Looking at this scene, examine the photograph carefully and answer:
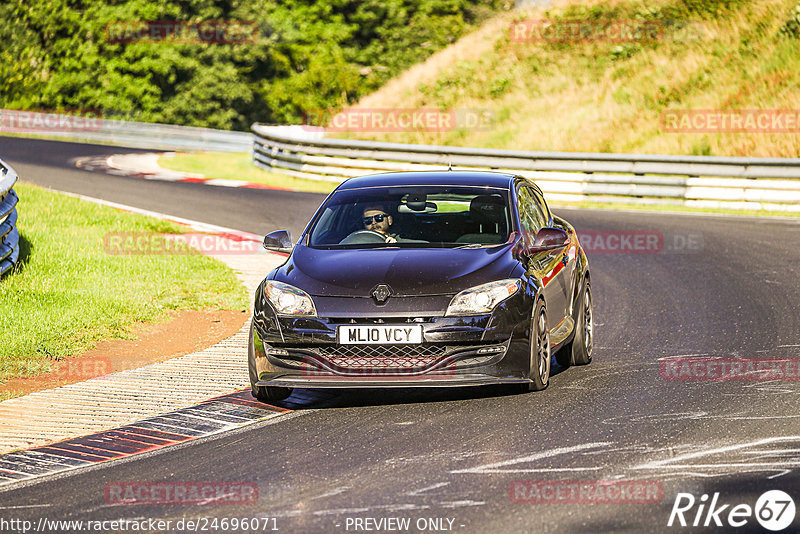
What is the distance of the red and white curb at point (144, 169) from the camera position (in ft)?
89.6

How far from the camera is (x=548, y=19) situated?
4156 centimetres

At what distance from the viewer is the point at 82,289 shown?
12898 mm

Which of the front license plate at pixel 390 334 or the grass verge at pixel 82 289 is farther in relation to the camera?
the grass verge at pixel 82 289

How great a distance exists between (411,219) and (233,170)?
2278 centimetres

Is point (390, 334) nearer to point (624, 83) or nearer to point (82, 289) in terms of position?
point (82, 289)

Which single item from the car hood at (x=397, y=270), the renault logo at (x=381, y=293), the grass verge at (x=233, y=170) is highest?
the car hood at (x=397, y=270)

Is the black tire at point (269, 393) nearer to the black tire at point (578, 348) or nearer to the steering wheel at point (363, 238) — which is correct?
the steering wheel at point (363, 238)

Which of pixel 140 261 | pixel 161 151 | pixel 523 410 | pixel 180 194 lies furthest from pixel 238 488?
pixel 161 151

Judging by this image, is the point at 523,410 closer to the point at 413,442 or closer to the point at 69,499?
the point at 413,442

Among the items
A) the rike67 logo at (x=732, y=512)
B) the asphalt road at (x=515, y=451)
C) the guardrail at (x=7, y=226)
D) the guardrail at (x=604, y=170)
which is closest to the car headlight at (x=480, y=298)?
the asphalt road at (x=515, y=451)

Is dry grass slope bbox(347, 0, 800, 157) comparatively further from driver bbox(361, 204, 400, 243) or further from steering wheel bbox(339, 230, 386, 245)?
steering wheel bbox(339, 230, 386, 245)

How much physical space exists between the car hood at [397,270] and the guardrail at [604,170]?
15.4 metres

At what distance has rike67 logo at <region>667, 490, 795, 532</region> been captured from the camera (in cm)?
537

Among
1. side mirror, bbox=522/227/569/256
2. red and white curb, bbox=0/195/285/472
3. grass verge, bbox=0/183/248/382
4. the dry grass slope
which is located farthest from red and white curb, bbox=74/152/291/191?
side mirror, bbox=522/227/569/256
